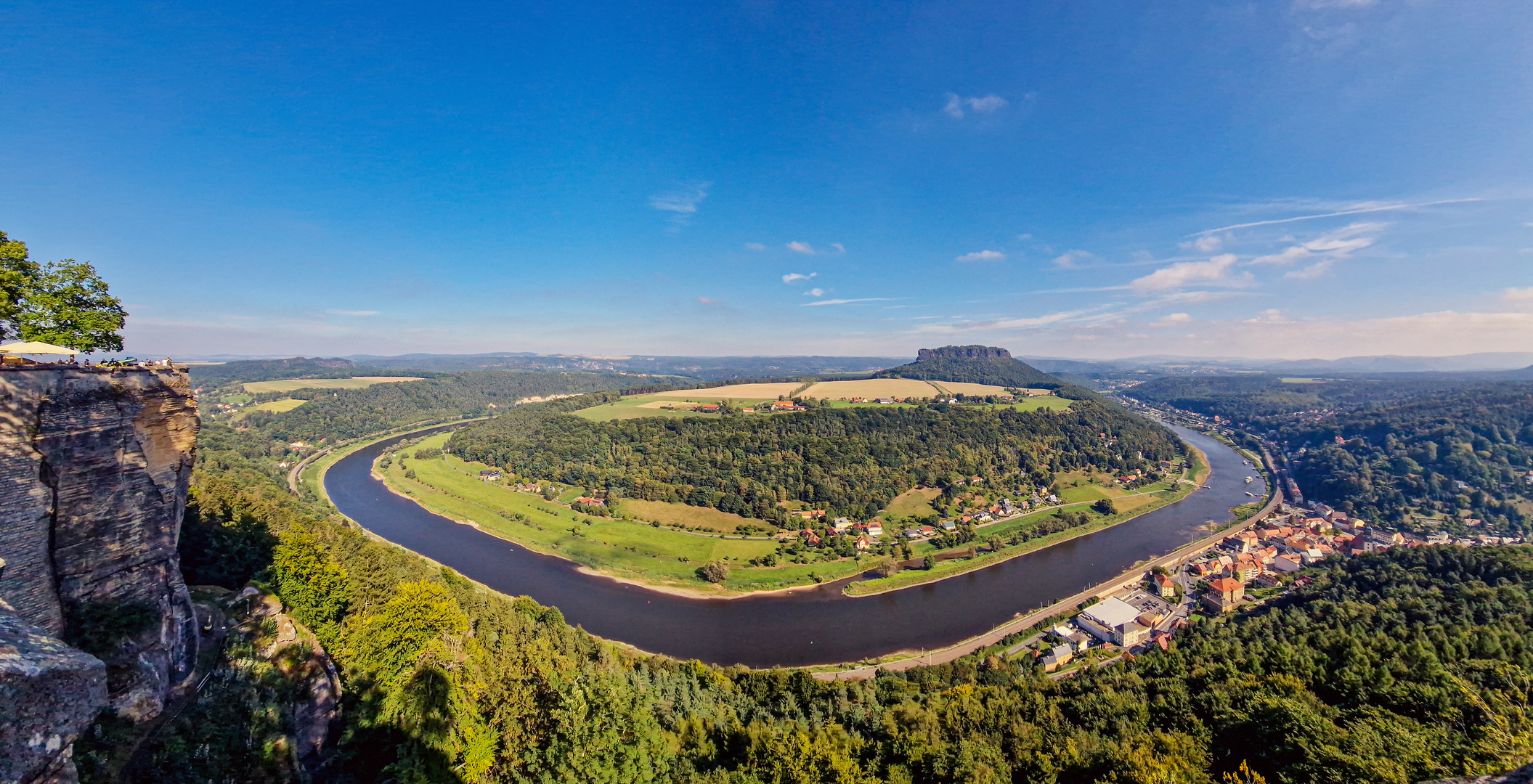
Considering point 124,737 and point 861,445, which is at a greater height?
point 124,737

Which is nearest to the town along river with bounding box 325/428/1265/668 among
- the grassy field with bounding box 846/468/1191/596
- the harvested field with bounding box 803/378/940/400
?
the grassy field with bounding box 846/468/1191/596

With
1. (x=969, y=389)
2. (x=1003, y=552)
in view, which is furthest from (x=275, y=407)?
(x=969, y=389)

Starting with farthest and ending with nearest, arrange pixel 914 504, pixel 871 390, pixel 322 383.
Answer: pixel 322 383
pixel 871 390
pixel 914 504

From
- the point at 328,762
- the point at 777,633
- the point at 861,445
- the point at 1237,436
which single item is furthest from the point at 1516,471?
the point at 328,762

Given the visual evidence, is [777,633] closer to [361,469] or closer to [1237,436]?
[361,469]

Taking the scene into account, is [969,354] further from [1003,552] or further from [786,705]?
[786,705]

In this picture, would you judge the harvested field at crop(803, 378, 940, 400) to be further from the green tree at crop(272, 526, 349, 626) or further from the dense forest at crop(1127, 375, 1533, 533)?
the green tree at crop(272, 526, 349, 626)
